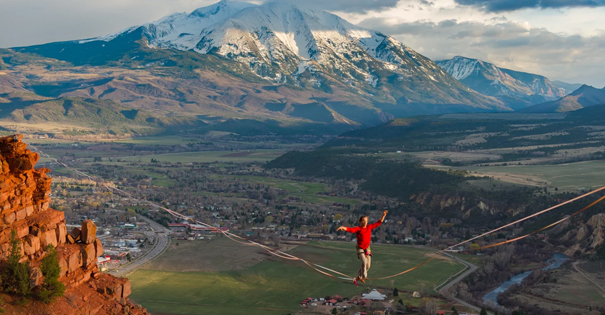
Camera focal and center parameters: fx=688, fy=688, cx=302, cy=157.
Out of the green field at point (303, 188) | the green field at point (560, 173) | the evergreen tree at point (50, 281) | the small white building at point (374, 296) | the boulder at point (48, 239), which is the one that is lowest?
the green field at point (303, 188)

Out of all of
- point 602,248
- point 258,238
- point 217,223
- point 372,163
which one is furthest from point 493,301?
point 372,163

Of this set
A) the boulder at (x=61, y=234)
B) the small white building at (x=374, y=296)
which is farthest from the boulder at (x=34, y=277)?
the small white building at (x=374, y=296)

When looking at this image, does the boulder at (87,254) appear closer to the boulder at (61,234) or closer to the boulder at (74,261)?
the boulder at (74,261)

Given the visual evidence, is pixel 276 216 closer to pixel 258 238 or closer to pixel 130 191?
pixel 258 238

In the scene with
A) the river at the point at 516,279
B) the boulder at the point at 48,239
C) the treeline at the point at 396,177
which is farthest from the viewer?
the treeline at the point at 396,177

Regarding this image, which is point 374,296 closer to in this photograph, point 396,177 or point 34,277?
point 34,277

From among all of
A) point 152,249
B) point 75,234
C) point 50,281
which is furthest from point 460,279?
point 50,281
